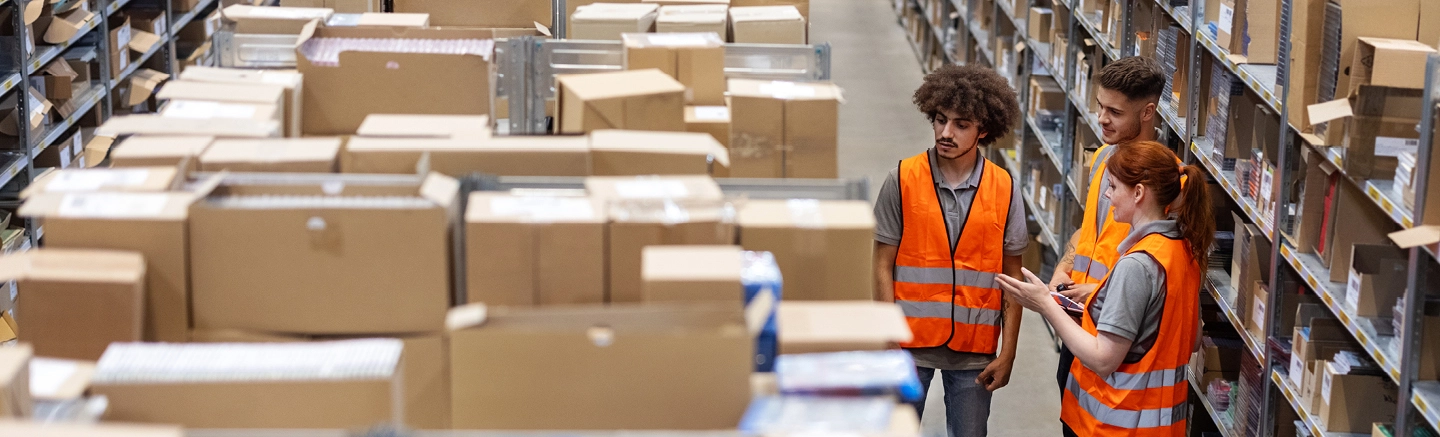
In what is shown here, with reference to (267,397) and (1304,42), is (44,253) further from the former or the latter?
(1304,42)

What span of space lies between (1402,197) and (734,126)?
1.60 metres

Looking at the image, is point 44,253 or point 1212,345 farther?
point 1212,345

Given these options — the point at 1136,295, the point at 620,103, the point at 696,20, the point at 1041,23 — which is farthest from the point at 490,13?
the point at 1041,23

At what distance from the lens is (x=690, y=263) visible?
2.33 metres

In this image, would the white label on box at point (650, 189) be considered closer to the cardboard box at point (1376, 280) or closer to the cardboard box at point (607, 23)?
the cardboard box at point (607, 23)

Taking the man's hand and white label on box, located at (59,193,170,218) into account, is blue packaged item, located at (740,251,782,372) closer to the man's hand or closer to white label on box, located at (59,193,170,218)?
white label on box, located at (59,193,170,218)

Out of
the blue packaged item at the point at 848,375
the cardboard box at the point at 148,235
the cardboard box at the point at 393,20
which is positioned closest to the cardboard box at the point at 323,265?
the cardboard box at the point at 148,235

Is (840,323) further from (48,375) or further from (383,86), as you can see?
(383,86)

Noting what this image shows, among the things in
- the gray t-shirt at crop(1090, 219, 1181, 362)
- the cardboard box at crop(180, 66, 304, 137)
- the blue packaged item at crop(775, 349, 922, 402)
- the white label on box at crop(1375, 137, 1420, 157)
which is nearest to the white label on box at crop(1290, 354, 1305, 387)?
the gray t-shirt at crop(1090, 219, 1181, 362)

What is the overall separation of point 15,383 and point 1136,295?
8.84ft

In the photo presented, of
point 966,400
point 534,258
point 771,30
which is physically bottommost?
point 966,400

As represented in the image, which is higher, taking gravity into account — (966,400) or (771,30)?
(771,30)

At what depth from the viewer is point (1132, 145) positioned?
3756mm

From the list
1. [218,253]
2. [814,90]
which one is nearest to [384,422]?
[218,253]
